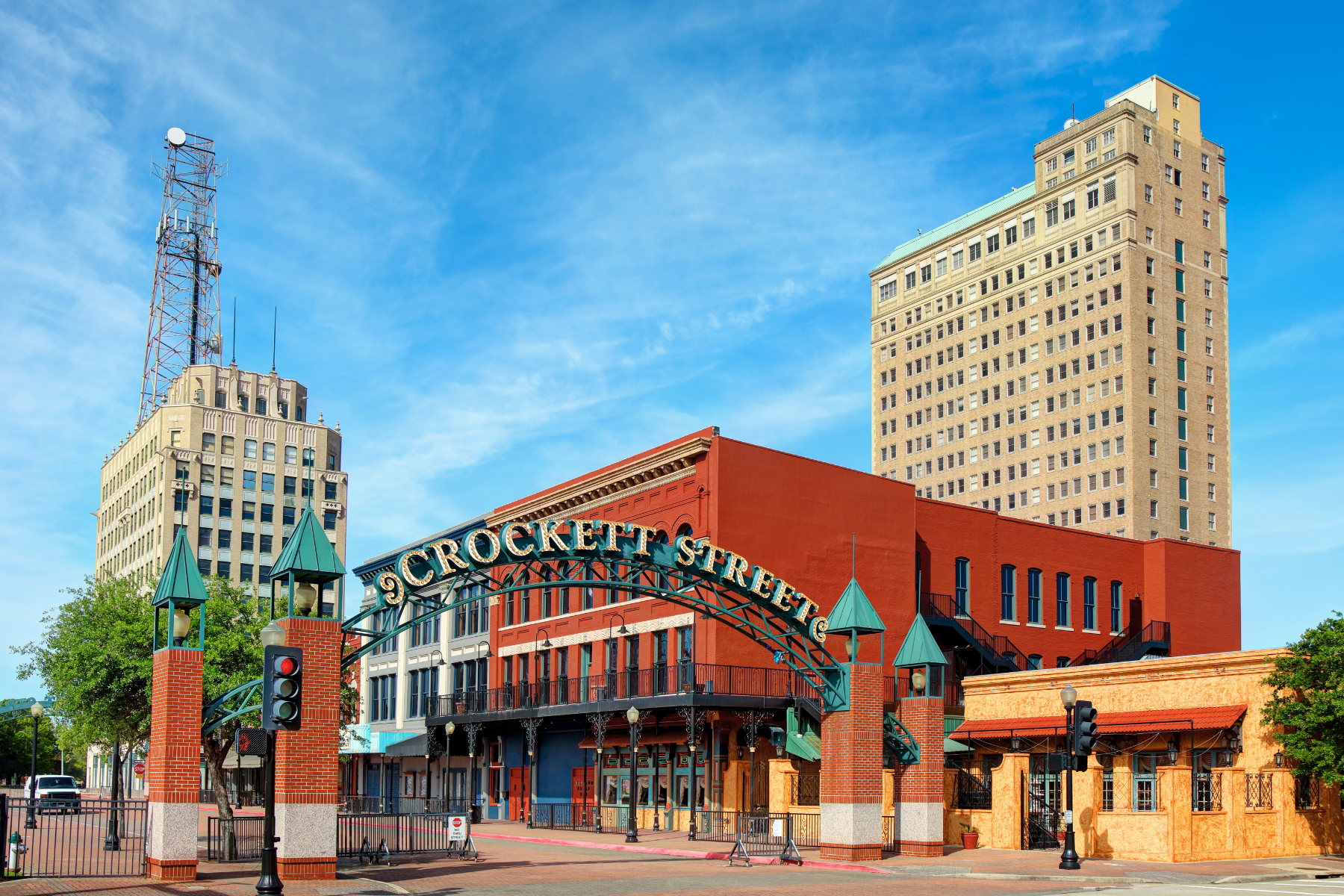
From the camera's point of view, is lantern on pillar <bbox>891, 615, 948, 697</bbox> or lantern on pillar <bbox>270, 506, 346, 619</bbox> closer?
lantern on pillar <bbox>270, 506, 346, 619</bbox>

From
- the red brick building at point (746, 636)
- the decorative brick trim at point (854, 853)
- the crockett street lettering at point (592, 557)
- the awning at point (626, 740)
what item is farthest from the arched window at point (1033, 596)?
the decorative brick trim at point (854, 853)

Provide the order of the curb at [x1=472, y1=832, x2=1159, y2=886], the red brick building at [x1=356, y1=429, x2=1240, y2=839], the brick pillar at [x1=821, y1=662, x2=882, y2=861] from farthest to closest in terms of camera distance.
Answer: the red brick building at [x1=356, y1=429, x2=1240, y2=839]
the brick pillar at [x1=821, y1=662, x2=882, y2=861]
the curb at [x1=472, y1=832, x2=1159, y2=886]

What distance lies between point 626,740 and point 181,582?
84.9 ft

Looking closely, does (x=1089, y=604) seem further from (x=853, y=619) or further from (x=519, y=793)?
(x=853, y=619)

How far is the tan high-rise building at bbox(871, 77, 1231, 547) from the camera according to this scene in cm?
10006

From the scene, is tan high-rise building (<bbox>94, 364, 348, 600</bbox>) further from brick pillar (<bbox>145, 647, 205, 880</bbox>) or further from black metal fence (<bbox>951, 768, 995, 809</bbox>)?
brick pillar (<bbox>145, 647, 205, 880</bbox>)

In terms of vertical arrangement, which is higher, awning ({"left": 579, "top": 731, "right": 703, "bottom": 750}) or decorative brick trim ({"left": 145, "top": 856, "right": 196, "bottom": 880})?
decorative brick trim ({"left": 145, "top": 856, "right": 196, "bottom": 880})

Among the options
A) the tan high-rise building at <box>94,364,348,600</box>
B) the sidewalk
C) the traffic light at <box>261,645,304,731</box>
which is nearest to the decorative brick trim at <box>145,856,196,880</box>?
the traffic light at <box>261,645,304,731</box>

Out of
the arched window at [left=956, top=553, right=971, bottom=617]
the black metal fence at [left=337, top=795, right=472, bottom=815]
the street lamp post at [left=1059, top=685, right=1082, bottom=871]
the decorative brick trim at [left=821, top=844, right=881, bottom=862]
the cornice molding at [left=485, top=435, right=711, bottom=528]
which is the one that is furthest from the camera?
the arched window at [left=956, top=553, right=971, bottom=617]

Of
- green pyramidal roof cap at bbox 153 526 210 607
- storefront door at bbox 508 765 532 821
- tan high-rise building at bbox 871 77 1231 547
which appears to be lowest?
storefront door at bbox 508 765 532 821

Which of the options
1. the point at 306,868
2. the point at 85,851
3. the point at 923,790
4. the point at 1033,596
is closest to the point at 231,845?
the point at 306,868

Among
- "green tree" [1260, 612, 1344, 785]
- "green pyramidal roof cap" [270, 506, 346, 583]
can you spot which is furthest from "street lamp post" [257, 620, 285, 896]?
"green tree" [1260, 612, 1344, 785]

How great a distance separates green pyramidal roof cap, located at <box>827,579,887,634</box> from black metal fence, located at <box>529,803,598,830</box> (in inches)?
677

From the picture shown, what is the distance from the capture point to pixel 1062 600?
186 ft
